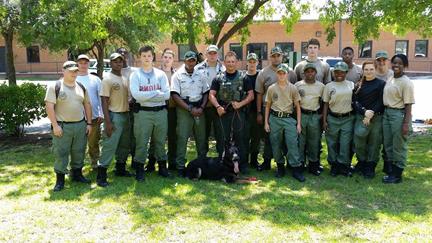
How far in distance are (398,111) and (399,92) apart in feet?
0.86

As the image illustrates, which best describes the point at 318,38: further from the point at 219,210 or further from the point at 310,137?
the point at 219,210

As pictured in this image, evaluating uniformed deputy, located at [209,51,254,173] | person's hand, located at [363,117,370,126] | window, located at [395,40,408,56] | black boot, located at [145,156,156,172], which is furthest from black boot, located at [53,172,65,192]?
window, located at [395,40,408,56]

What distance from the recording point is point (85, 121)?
610 centimetres

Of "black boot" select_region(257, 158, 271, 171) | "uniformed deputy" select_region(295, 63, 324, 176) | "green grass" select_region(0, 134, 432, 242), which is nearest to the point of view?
"green grass" select_region(0, 134, 432, 242)

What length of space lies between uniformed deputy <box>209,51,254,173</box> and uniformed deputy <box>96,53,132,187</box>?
4.01 feet

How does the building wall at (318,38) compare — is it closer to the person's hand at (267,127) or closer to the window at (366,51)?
the window at (366,51)

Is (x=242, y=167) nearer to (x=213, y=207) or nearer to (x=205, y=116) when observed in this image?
(x=205, y=116)

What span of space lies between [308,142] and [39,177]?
403cm

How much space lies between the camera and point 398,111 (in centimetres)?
604

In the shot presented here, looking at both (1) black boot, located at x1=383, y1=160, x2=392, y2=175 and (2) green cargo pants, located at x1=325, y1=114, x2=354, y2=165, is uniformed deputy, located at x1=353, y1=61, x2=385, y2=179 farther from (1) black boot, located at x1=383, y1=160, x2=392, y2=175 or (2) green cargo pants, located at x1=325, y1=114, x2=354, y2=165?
(1) black boot, located at x1=383, y1=160, x2=392, y2=175

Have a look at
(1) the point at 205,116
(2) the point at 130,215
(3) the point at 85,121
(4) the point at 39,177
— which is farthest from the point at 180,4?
(2) the point at 130,215

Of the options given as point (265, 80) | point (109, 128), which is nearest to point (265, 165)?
point (265, 80)

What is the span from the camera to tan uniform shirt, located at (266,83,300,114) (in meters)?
6.32

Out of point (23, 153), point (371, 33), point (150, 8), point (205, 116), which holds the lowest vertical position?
point (23, 153)
